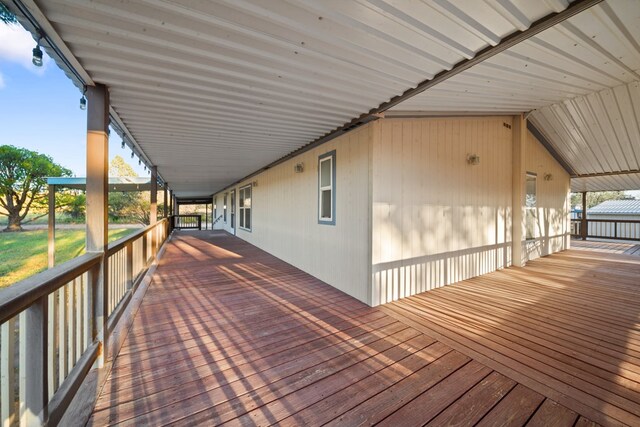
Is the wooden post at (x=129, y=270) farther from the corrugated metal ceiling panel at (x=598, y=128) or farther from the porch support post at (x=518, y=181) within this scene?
the corrugated metal ceiling panel at (x=598, y=128)

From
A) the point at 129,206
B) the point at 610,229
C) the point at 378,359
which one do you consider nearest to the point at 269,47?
the point at 378,359

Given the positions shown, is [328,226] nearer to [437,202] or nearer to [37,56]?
[437,202]

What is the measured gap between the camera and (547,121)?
5332 mm

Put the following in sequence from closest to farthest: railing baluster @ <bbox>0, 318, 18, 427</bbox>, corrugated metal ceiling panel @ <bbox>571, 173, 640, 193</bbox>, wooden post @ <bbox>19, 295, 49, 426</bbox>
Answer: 1. railing baluster @ <bbox>0, 318, 18, 427</bbox>
2. wooden post @ <bbox>19, 295, 49, 426</bbox>
3. corrugated metal ceiling panel @ <bbox>571, 173, 640, 193</bbox>

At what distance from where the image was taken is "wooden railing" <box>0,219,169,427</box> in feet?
3.96

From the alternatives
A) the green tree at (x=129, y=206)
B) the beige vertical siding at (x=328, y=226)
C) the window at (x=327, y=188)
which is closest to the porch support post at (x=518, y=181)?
the beige vertical siding at (x=328, y=226)

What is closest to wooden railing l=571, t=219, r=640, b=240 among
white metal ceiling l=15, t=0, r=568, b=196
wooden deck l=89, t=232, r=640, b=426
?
wooden deck l=89, t=232, r=640, b=426

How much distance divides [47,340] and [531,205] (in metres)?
8.18

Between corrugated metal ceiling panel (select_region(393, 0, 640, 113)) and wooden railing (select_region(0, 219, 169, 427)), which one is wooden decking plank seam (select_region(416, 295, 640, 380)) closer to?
corrugated metal ceiling panel (select_region(393, 0, 640, 113))

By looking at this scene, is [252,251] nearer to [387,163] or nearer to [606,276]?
[387,163]

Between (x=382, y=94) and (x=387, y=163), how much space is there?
97 centimetres

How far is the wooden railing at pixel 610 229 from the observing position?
366 inches

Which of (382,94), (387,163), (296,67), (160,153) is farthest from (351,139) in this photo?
(160,153)

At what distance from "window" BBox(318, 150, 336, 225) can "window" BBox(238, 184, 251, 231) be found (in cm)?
518
